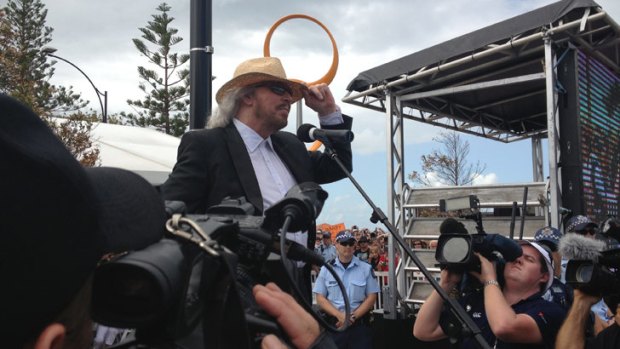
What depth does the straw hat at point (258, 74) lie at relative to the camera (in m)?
2.57

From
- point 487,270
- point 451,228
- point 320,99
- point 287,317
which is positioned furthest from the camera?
point 487,270

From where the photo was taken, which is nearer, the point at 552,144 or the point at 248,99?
the point at 248,99

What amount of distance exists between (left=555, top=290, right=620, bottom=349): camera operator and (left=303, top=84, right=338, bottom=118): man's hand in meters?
1.40

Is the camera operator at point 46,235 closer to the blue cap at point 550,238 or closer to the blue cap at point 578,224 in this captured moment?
the blue cap at point 550,238

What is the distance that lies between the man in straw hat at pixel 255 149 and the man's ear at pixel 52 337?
152 centimetres

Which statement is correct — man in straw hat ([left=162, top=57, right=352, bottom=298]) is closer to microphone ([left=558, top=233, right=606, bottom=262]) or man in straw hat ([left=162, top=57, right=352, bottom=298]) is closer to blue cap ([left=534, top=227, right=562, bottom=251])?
microphone ([left=558, top=233, right=606, bottom=262])

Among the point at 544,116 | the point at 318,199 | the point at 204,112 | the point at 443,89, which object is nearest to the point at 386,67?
the point at 443,89

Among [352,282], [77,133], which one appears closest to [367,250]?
[352,282]

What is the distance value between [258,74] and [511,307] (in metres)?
1.94

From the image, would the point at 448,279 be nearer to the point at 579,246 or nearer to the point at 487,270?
the point at 487,270

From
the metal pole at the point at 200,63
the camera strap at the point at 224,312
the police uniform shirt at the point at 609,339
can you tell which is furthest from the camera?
the metal pole at the point at 200,63

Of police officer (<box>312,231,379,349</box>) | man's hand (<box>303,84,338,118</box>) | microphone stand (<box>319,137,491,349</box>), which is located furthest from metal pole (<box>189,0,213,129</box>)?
police officer (<box>312,231,379,349</box>)

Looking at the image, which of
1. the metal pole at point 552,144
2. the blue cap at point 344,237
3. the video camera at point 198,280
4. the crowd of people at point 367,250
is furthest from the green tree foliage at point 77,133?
the video camera at point 198,280

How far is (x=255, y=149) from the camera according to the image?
2488mm
